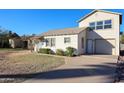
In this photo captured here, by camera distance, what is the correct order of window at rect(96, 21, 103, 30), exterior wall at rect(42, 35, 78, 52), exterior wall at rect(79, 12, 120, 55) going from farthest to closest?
window at rect(96, 21, 103, 30), exterior wall at rect(42, 35, 78, 52), exterior wall at rect(79, 12, 120, 55)

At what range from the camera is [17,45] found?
161ft

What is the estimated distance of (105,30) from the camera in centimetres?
2350

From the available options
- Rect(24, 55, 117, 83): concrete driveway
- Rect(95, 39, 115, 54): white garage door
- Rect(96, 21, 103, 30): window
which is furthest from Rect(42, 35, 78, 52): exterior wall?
Rect(24, 55, 117, 83): concrete driveway

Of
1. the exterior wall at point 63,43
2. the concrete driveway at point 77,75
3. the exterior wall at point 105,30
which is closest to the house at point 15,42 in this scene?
the exterior wall at point 63,43

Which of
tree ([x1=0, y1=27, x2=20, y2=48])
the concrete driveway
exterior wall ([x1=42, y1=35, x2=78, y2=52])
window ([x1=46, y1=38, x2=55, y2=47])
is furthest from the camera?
tree ([x1=0, y1=27, x2=20, y2=48])

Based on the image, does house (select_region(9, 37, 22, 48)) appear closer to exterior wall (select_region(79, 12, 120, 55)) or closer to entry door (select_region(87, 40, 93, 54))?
exterior wall (select_region(79, 12, 120, 55))

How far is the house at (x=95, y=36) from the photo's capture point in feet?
74.4

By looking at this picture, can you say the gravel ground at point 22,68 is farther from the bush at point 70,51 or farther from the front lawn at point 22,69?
the bush at point 70,51

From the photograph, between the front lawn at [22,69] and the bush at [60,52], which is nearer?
the front lawn at [22,69]

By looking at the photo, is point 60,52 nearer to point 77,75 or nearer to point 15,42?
point 77,75

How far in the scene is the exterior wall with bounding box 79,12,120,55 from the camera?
22.4 meters
